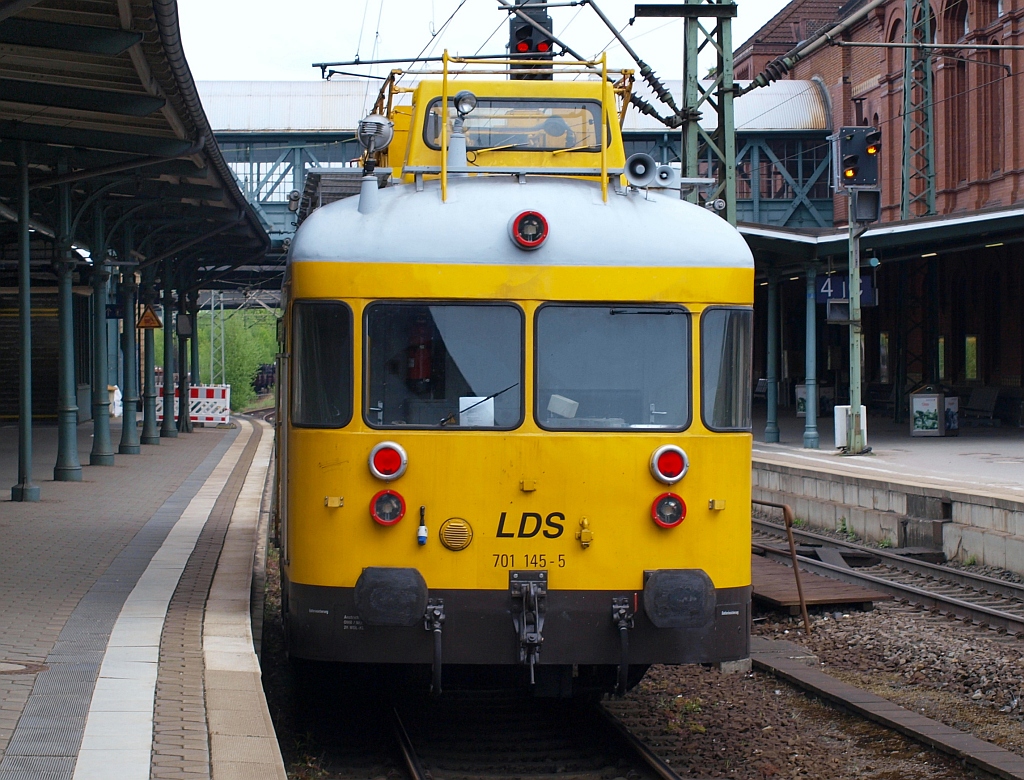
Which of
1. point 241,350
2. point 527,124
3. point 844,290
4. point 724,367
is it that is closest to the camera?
point 724,367

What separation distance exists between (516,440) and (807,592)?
5510 mm

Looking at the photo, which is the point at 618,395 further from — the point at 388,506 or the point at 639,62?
the point at 639,62

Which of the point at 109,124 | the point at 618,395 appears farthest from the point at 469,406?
the point at 109,124

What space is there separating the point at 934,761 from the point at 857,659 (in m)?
2.56

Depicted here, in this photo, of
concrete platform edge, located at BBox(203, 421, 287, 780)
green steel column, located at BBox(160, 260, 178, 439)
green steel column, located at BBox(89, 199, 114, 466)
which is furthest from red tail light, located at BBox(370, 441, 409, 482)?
green steel column, located at BBox(160, 260, 178, 439)

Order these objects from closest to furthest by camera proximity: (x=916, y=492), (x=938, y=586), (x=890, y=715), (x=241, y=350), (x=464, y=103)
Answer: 1. (x=464, y=103)
2. (x=890, y=715)
3. (x=938, y=586)
4. (x=916, y=492)
5. (x=241, y=350)

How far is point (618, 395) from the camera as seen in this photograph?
6.40m

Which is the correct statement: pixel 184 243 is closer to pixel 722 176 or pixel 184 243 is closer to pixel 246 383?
pixel 722 176

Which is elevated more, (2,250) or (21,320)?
(2,250)

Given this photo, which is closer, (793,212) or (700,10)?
(700,10)

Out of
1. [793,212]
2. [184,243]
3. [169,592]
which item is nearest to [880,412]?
[793,212]

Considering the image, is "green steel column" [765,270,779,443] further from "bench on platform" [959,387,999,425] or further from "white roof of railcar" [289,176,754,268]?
"white roof of railcar" [289,176,754,268]

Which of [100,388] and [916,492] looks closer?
[916,492]

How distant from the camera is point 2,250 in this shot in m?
26.7
